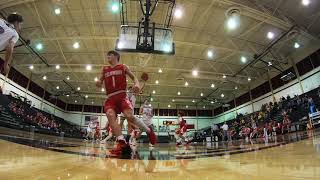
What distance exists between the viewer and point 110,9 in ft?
45.0

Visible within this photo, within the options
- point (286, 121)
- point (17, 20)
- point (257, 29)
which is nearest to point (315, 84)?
point (286, 121)

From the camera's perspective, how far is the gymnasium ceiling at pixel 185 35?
13.3 metres

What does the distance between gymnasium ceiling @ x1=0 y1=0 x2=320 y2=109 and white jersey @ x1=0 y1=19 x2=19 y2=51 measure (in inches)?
374

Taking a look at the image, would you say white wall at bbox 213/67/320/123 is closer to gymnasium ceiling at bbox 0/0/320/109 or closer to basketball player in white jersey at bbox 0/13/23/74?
gymnasium ceiling at bbox 0/0/320/109

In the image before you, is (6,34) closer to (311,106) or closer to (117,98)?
(117,98)

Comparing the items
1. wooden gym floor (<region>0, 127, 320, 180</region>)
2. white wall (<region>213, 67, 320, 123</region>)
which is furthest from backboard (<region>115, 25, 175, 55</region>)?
white wall (<region>213, 67, 320, 123</region>)

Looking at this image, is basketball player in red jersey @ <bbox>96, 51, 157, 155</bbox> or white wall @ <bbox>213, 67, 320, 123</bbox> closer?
basketball player in red jersey @ <bbox>96, 51, 157, 155</bbox>

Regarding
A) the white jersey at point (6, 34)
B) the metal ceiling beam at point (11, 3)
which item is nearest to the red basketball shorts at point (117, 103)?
the white jersey at point (6, 34)

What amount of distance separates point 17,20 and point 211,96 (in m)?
30.0

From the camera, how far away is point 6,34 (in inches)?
139

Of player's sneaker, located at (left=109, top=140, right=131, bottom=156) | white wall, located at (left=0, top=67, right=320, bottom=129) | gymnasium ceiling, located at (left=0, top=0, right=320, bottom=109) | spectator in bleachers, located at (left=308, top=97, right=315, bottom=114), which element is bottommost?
player's sneaker, located at (left=109, top=140, right=131, bottom=156)

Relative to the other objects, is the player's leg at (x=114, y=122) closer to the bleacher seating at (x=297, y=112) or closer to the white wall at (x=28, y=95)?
the bleacher seating at (x=297, y=112)

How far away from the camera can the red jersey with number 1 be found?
377 cm

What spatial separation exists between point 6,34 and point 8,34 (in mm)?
31
